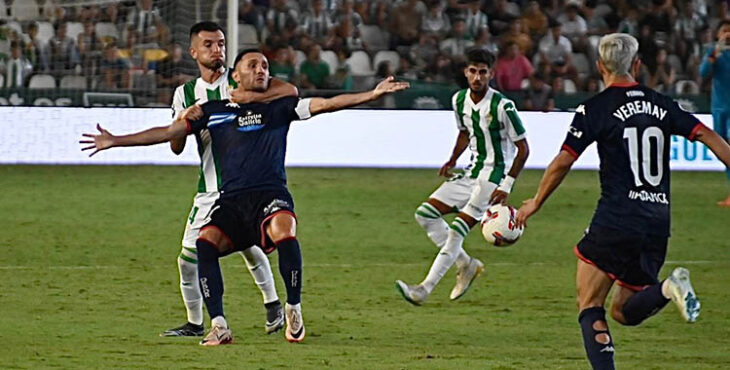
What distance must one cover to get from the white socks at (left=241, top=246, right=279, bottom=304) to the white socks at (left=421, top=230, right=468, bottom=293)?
4.96ft

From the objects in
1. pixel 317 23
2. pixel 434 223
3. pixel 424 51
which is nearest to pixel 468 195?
pixel 434 223

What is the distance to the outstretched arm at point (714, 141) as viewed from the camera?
23.8ft

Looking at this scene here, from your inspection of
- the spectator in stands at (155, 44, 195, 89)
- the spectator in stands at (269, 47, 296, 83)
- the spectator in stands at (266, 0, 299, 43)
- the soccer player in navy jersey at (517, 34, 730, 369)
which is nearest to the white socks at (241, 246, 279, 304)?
the soccer player in navy jersey at (517, 34, 730, 369)

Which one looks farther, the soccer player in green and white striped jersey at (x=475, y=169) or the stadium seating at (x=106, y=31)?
the stadium seating at (x=106, y=31)

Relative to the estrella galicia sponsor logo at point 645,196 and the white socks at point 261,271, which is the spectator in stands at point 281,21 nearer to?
the white socks at point 261,271

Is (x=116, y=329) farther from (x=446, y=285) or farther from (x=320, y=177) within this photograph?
(x=320, y=177)

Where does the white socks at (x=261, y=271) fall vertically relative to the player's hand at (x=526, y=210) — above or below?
below

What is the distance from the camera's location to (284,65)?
23.9 m

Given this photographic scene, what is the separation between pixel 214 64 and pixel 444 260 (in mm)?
2518

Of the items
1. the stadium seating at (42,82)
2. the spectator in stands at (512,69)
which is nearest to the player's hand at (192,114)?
the stadium seating at (42,82)

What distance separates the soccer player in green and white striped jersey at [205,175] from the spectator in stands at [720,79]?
9695mm

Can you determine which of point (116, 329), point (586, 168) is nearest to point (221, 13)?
point (586, 168)

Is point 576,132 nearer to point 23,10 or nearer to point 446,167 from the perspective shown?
point 446,167

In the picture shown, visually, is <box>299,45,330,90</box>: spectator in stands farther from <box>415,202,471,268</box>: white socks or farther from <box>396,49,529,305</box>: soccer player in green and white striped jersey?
<box>415,202,471,268</box>: white socks
